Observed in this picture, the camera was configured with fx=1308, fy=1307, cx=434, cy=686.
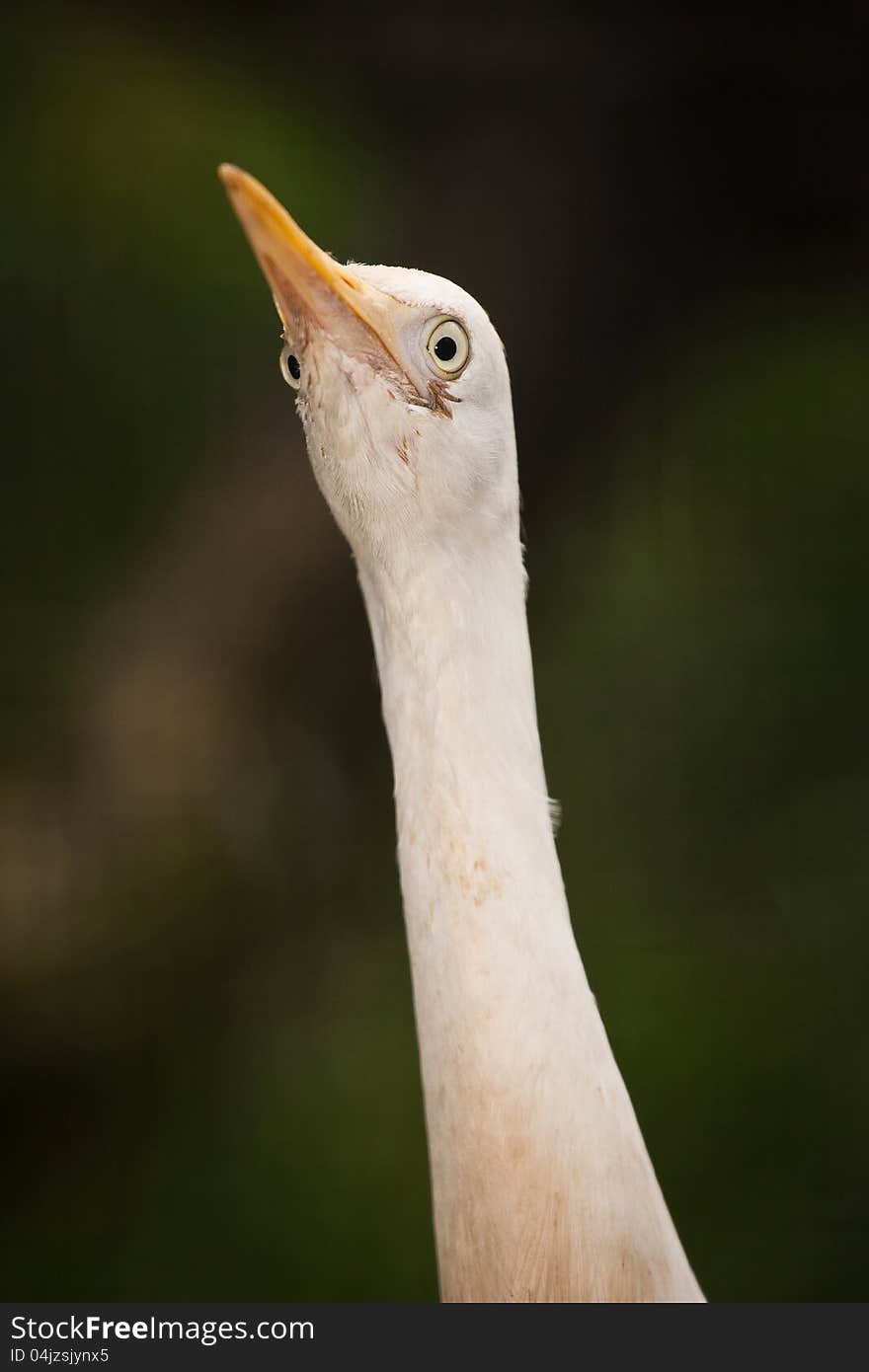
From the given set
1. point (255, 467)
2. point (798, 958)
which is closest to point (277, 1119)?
point (798, 958)

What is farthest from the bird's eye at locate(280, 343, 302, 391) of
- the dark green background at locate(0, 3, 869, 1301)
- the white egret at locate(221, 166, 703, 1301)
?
the dark green background at locate(0, 3, 869, 1301)

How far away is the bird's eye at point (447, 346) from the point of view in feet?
2.05

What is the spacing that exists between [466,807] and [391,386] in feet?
0.67

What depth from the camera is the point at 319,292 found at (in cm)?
62

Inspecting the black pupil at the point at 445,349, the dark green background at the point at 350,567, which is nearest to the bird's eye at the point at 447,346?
the black pupil at the point at 445,349

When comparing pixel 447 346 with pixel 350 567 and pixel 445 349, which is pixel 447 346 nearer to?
pixel 445 349

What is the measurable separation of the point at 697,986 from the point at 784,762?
26cm

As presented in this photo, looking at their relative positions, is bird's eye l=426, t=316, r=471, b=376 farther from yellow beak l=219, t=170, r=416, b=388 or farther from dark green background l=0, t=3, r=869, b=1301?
dark green background l=0, t=3, r=869, b=1301

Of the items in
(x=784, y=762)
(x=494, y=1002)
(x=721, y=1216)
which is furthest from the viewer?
(x=784, y=762)

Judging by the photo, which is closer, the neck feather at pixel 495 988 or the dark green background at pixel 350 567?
the neck feather at pixel 495 988

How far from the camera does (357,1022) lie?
1.36m

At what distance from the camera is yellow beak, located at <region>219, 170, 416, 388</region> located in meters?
0.61

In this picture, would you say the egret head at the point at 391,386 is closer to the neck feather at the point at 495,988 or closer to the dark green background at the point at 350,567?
the neck feather at the point at 495,988

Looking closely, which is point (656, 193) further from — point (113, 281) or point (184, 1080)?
point (184, 1080)
